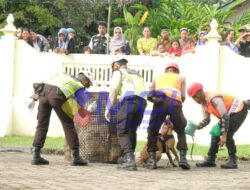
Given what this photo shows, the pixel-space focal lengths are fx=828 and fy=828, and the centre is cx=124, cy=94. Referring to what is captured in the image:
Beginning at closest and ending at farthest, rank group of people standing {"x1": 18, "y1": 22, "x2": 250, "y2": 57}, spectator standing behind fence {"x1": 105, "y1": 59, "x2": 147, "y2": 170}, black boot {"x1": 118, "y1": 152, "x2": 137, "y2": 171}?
1. black boot {"x1": 118, "y1": 152, "x2": 137, "y2": 171}
2. spectator standing behind fence {"x1": 105, "y1": 59, "x2": 147, "y2": 170}
3. group of people standing {"x1": 18, "y1": 22, "x2": 250, "y2": 57}

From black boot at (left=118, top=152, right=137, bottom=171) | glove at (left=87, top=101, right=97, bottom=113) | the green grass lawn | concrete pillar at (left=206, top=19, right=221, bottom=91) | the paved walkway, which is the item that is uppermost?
concrete pillar at (left=206, top=19, right=221, bottom=91)

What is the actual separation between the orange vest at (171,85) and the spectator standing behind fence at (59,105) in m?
1.26

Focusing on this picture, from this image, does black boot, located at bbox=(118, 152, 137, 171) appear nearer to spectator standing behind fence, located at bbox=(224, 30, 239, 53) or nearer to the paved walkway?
the paved walkway

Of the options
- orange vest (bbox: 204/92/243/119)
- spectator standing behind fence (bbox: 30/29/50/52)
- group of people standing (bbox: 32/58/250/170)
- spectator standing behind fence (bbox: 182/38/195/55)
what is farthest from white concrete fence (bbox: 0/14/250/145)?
group of people standing (bbox: 32/58/250/170)

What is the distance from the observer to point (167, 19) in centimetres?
2836

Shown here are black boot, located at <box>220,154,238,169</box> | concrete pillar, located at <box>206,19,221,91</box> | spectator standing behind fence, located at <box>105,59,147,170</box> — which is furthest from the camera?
concrete pillar, located at <box>206,19,221,91</box>

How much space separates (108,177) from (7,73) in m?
7.42

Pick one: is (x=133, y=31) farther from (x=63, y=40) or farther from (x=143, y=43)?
(x=63, y=40)

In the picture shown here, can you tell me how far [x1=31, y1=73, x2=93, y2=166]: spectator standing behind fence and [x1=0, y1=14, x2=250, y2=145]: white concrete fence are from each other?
393cm

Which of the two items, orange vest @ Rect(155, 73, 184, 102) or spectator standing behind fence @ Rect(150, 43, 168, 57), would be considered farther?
spectator standing behind fence @ Rect(150, 43, 168, 57)

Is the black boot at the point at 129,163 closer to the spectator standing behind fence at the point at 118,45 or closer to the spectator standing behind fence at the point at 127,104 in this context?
the spectator standing behind fence at the point at 127,104

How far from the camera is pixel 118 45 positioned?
19.2m

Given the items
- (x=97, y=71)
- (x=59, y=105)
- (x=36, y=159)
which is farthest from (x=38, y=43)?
(x=36, y=159)

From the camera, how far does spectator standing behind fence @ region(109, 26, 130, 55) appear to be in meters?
19.1
